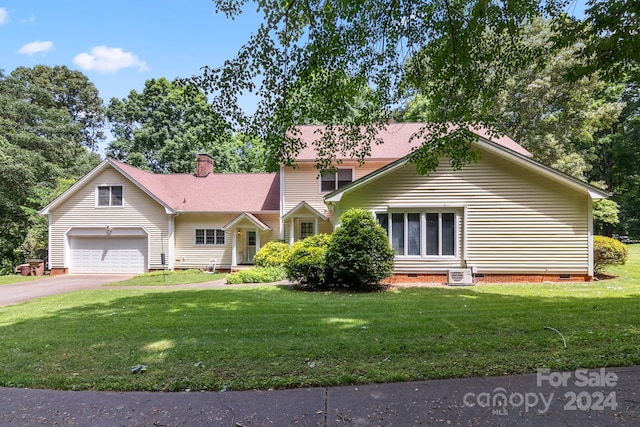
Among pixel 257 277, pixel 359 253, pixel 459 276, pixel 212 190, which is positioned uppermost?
pixel 212 190

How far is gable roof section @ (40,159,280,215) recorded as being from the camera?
58.3ft

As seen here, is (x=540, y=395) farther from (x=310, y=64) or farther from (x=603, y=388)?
(x=310, y=64)

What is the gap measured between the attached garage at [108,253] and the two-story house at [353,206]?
0.18 feet

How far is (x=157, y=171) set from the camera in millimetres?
31828

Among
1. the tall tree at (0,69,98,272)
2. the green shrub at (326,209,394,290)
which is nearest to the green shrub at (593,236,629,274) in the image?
the green shrub at (326,209,394,290)

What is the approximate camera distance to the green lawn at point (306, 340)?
3.79 meters

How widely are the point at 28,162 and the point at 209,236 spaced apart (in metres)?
14.5

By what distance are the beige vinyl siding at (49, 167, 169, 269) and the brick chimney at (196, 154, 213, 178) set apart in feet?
Result: 14.4

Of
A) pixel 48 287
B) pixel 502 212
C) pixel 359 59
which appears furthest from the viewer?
pixel 48 287

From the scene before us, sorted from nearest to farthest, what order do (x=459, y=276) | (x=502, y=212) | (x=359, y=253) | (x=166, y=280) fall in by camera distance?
(x=359, y=253) → (x=459, y=276) → (x=502, y=212) → (x=166, y=280)

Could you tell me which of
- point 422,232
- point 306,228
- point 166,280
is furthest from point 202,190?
point 422,232

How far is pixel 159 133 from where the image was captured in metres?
30.5

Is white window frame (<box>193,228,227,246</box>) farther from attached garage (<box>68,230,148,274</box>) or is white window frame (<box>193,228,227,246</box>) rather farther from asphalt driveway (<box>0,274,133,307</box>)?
asphalt driveway (<box>0,274,133,307</box>)

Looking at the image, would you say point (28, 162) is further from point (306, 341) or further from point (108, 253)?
point (306, 341)
